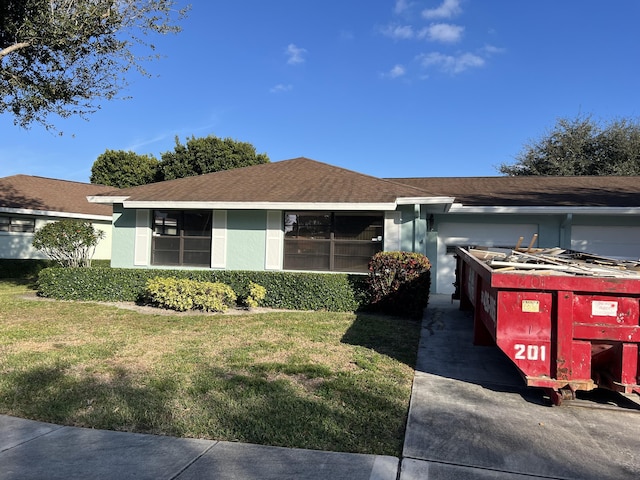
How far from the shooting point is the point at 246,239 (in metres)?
11.3

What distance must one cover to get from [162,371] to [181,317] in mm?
3486

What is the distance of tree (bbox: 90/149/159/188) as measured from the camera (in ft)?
109

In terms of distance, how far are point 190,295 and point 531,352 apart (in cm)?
678

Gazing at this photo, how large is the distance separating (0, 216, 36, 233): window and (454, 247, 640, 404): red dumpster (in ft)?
67.3

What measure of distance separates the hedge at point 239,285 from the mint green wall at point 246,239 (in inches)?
46.1

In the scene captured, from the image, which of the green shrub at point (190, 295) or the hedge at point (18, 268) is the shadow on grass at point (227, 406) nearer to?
the green shrub at point (190, 295)

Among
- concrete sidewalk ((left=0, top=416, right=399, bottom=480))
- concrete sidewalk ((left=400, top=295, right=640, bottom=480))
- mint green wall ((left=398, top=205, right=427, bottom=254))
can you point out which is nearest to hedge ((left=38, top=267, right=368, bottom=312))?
mint green wall ((left=398, top=205, right=427, bottom=254))

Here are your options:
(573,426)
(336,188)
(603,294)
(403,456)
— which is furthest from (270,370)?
(336,188)

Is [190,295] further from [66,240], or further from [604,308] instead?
[604,308]

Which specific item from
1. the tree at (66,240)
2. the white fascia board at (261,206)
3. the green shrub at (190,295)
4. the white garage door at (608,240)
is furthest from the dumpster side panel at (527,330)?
the tree at (66,240)

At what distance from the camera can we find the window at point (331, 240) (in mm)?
10773

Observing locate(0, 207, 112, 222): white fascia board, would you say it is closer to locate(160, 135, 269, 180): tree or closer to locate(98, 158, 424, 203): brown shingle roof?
locate(98, 158, 424, 203): brown shingle roof

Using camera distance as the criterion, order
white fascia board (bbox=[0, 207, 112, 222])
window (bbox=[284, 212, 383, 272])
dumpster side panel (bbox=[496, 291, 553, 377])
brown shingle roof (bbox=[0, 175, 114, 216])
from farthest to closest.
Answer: brown shingle roof (bbox=[0, 175, 114, 216]) < white fascia board (bbox=[0, 207, 112, 222]) < window (bbox=[284, 212, 383, 272]) < dumpster side panel (bbox=[496, 291, 553, 377])

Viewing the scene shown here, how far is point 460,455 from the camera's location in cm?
314
